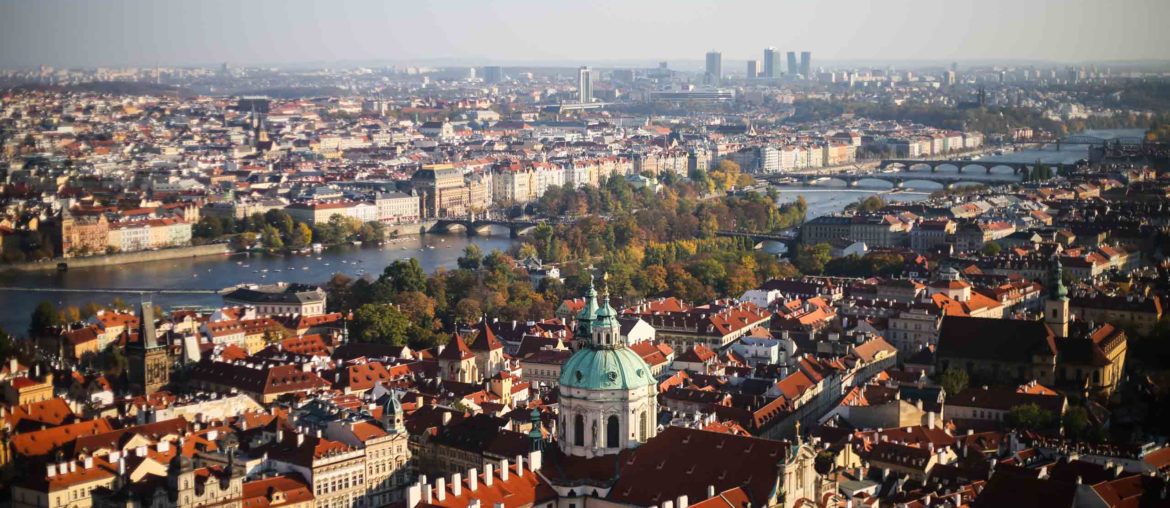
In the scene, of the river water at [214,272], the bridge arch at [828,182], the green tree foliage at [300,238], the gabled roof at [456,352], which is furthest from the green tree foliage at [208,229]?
the bridge arch at [828,182]

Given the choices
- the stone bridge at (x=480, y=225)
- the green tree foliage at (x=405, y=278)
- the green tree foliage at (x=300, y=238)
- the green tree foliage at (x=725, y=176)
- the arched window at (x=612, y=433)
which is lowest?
the green tree foliage at (x=725, y=176)

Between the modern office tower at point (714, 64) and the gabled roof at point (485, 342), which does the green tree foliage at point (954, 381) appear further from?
the modern office tower at point (714, 64)

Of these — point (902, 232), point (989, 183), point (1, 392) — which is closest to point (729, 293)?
Answer: point (902, 232)

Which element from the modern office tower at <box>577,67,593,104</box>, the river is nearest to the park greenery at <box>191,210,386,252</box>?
the river

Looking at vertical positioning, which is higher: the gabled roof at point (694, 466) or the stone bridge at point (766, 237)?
the gabled roof at point (694, 466)

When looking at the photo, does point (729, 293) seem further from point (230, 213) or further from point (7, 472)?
point (230, 213)

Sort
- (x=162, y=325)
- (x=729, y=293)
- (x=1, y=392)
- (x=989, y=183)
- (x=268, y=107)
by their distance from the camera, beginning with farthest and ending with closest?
1. (x=268, y=107)
2. (x=989, y=183)
3. (x=729, y=293)
4. (x=162, y=325)
5. (x=1, y=392)
